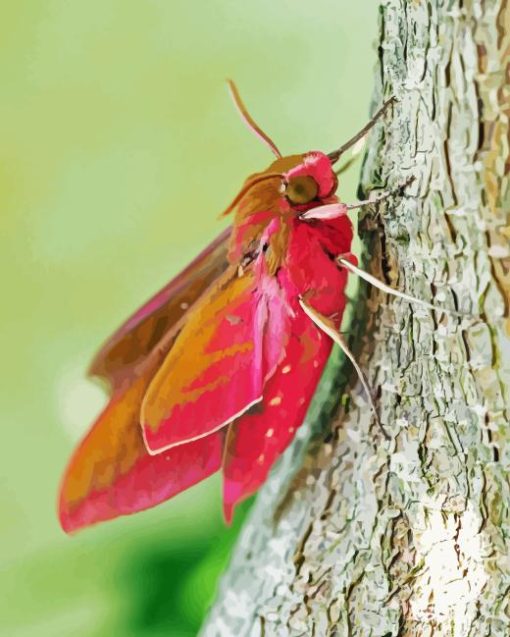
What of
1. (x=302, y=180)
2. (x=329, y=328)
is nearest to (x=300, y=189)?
(x=302, y=180)

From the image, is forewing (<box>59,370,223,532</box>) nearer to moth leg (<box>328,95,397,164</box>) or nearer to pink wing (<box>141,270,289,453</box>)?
pink wing (<box>141,270,289,453</box>)

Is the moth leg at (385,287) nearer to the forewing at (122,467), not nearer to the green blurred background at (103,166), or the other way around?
the green blurred background at (103,166)

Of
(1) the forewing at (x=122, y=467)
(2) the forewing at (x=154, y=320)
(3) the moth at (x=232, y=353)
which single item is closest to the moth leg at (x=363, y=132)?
(3) the moth at (x=232, y=353)

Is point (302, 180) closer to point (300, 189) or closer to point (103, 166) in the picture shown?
point (300, 189)

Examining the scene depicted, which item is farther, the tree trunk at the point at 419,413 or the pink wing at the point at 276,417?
the pink wing at the point at 276,417

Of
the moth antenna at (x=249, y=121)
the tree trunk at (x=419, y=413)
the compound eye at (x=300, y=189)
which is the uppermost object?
the moth antenna at (x=249, y=121)

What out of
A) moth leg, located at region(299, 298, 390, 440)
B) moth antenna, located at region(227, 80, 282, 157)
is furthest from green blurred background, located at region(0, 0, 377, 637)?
moth leg, located at region(299, 298, 390, 440)

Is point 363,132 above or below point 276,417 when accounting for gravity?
above
